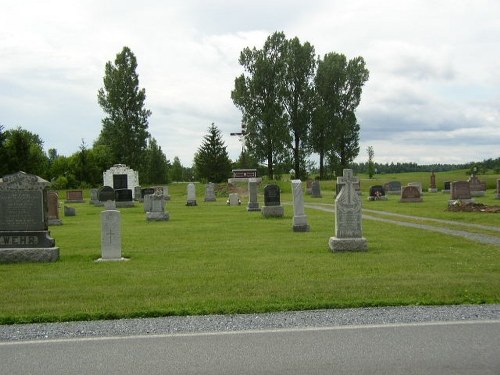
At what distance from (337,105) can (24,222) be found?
53531 mm

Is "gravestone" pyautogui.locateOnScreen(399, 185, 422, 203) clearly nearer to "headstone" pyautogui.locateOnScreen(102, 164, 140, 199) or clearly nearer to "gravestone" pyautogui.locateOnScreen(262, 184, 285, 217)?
"gravestone" pyautogui.locateOnScreen(262, 184, 285, 217)

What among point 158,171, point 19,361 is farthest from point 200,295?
point 158,171

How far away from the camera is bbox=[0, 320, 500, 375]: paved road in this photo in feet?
15.7

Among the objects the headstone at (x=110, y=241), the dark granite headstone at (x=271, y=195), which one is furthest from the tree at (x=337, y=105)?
the headstone at (x=110, y=241)

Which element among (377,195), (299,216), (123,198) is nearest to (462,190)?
(377,195)

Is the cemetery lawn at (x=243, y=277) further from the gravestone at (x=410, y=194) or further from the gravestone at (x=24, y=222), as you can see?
the gravestone at (x=410, y=194)

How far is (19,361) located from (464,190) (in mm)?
27612

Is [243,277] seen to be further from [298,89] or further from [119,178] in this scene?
[298,89]

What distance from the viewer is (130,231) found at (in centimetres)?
1795

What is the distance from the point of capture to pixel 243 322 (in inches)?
253

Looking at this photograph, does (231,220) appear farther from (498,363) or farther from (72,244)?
(498,363)

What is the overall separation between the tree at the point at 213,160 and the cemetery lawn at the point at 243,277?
152ft

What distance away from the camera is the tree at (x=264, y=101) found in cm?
5622

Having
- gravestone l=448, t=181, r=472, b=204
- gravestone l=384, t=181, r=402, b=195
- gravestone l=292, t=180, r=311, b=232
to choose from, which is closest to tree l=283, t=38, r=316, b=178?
gravestone l=384, t=181, r=402, b=195
